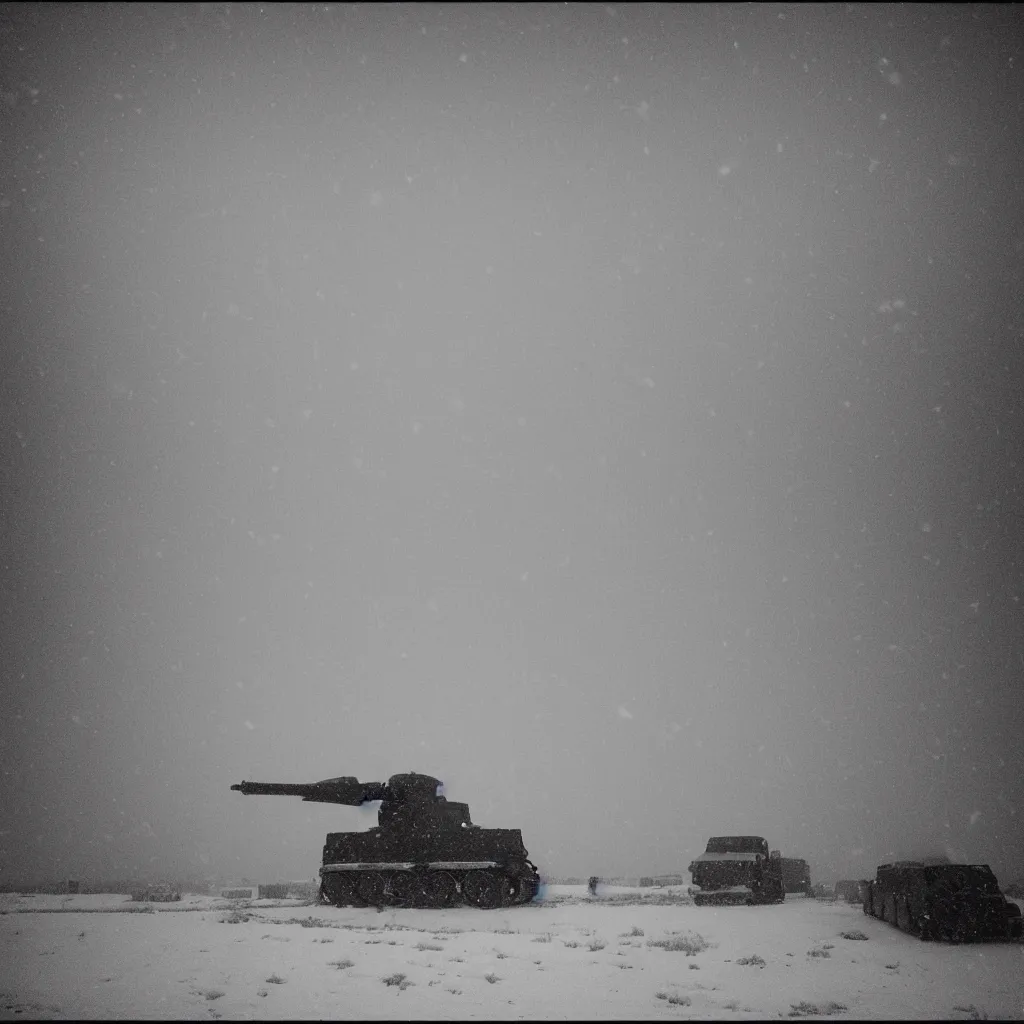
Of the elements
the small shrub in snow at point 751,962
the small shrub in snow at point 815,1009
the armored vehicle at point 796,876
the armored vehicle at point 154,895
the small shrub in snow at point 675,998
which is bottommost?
the armored vehicle at point 154,895

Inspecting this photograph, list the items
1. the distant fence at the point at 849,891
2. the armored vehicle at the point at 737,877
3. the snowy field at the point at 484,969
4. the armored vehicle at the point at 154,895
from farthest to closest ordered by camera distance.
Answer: the armored vehicle at the point at 154,895 → the distant fence at the point at 849,891 → the armored vehicle at the point at 737,877 → the snowy field at the point at 484,969

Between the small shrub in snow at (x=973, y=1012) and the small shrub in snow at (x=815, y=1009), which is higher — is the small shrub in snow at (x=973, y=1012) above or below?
above

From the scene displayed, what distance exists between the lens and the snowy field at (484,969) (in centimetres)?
827

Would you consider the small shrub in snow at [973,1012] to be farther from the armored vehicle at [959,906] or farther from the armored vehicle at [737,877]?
the armored vehicle at [737,877]

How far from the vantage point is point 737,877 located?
21188mm

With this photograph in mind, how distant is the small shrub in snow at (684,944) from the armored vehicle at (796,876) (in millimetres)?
14761

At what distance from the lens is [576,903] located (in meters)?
21.4

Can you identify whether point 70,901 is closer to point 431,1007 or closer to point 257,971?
point 257,971

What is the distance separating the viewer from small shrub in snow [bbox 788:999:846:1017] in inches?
328

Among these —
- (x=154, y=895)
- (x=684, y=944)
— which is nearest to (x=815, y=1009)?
(x=684, y=944)

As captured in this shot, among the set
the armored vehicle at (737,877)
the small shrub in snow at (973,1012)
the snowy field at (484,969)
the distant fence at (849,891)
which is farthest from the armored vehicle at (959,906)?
the distant fence at (849,891)

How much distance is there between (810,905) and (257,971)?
17.6 m

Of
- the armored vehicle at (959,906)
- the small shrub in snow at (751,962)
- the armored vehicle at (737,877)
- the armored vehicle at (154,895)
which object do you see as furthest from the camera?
the armored vehicle at (154,895)

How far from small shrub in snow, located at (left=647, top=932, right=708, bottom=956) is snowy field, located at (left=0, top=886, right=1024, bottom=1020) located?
5 centimetres
